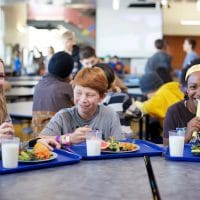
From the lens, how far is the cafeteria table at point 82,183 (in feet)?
Result: 5.14

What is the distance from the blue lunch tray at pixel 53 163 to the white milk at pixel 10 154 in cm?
3

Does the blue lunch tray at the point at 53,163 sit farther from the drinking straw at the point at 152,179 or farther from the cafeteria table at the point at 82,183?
the drinking straw at the point at 152,179

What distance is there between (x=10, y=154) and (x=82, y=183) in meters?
0.35

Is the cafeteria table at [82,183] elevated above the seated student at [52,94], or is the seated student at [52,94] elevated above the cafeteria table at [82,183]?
the seated student at [52,94]

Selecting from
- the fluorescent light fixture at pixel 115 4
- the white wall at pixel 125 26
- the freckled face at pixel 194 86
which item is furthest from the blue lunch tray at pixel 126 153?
the white wall at pixel 125 26

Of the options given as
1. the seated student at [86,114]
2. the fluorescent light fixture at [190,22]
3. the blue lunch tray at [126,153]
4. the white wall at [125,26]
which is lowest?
the blue lunch tray at [126,153]

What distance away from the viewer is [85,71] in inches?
104

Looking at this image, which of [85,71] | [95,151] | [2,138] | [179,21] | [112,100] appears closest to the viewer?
[2,138]

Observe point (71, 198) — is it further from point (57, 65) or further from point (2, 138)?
point (57, 65)

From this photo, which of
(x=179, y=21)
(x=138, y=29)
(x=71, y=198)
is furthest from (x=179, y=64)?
(x=71, y=198)

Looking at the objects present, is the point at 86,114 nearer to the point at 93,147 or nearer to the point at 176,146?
the point at 93,147

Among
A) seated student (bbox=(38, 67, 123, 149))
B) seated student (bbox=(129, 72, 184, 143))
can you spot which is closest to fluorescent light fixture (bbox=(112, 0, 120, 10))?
seated student (bbox=(129, 72, 184, 143))

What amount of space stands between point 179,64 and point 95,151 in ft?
46.0

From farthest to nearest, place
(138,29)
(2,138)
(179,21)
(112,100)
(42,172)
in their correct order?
(179,21), (138,29), (112,100), (2,138), (42,172)
